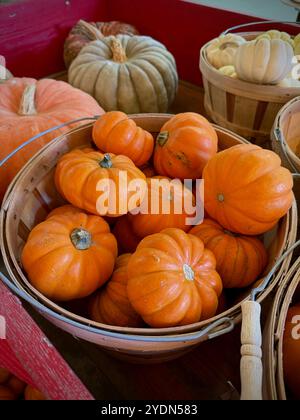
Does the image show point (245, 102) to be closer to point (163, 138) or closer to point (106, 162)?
point (163, 138)

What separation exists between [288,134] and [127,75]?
0.81 m

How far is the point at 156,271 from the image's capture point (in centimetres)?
59

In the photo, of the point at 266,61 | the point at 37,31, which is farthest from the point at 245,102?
the point at 37,31

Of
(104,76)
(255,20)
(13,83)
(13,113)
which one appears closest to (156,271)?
(13,113)

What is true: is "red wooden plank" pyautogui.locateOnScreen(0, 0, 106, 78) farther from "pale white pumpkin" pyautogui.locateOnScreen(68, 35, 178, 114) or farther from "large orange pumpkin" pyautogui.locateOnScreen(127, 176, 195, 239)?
"large orange pumpkin" pyautogui.locateOnScreen(127, 176, 195, 239)

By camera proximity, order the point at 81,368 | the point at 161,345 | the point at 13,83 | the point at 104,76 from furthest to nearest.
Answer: the point at 104,76 < the point at 13,83 < the point at 81,368 < the point at 161,345

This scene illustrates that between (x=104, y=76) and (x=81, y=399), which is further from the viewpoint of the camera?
(x=104, y=76)

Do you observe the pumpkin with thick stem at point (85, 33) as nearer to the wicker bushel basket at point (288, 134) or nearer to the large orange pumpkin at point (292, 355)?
the wicker bushel basket at point (288, 134)

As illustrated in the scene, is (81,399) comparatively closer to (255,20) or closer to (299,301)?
(299,301)

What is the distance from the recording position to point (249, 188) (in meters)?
0.68

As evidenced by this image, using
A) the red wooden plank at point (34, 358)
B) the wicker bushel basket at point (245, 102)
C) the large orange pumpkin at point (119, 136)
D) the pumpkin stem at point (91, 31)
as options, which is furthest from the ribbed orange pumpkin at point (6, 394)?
the pumpkin stem at point (91, 31)

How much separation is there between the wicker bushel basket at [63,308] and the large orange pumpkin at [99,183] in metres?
0.12

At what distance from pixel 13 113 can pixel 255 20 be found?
1223mm

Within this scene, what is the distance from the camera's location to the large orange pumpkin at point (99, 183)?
2.35 ft
